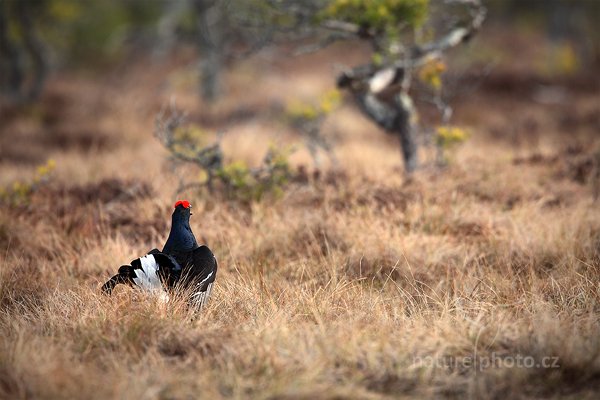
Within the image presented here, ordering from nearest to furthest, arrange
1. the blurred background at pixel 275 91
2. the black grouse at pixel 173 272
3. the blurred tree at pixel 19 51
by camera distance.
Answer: the black grouse at pixel 173 272, the blurred background at pixel 275 91, the blurred tree at pixel 19 51

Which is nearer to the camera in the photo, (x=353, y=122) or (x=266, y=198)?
(x=266, y=198)

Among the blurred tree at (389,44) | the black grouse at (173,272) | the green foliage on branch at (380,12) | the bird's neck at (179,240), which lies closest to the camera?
the black grouse at (173,272)

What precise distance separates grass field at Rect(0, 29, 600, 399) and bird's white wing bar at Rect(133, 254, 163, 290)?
0.10 meters

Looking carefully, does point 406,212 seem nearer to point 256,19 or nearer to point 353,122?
point 256,19

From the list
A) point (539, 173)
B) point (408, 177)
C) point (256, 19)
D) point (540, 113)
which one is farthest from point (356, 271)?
point (540, 113)

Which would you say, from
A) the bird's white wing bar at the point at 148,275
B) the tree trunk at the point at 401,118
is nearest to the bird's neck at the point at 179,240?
the bird's white wing bar at the point at 148,275

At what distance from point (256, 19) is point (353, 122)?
4562 millimetres

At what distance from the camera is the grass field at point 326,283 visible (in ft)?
10.6

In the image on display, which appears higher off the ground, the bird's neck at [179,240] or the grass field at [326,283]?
the bird's neck at [179,240]

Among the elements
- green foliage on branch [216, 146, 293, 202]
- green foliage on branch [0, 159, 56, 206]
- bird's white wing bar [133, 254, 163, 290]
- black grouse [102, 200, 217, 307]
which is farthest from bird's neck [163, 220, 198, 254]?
green foliage on branch [0, 159, 56, 206]

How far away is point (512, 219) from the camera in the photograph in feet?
18.1

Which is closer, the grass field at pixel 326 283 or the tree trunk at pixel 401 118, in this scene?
the grass field at pixel 326 283

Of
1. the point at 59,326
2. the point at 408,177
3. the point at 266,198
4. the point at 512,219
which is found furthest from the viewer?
the point at 408,177

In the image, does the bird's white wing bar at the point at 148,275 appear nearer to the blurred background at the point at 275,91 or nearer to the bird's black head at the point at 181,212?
the bird's black head at the point at 181,212
